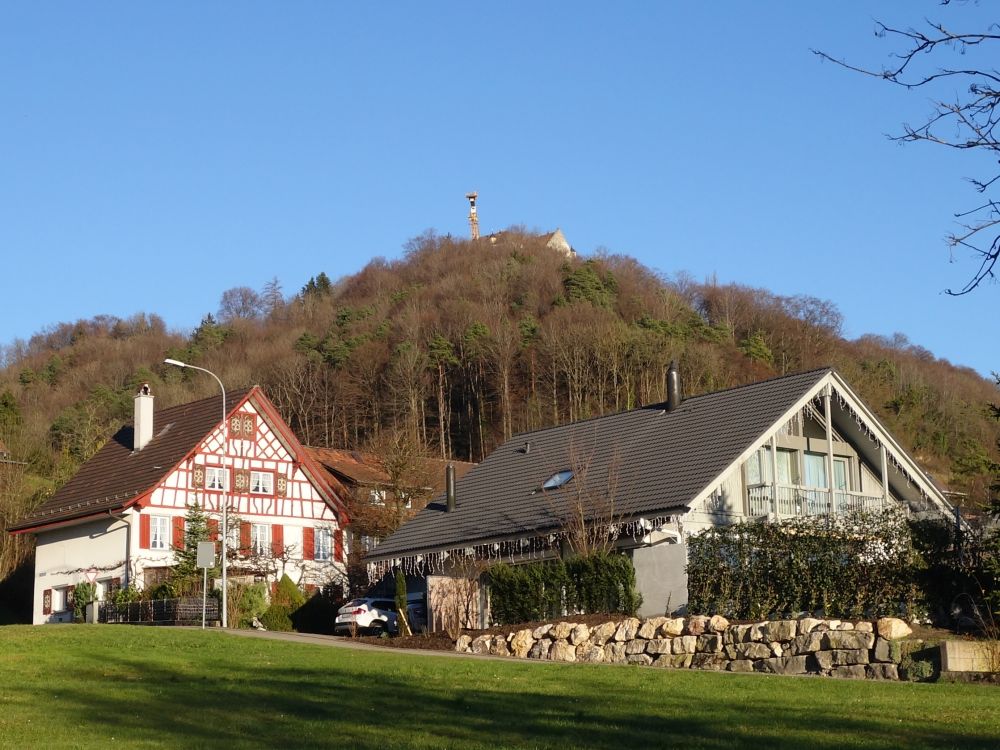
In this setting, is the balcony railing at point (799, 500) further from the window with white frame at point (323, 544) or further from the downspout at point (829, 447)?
the window with white frame at point (323, 544)

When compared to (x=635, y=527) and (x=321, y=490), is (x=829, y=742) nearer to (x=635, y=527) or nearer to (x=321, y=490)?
(x=635, y=527)

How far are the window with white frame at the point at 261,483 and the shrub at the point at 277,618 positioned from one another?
37.7 feet

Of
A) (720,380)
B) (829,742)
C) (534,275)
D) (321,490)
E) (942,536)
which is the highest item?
(534,275)

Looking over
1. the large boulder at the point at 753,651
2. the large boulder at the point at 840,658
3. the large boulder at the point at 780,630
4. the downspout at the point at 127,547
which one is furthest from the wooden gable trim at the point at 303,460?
the large boulder at the point at 840,658

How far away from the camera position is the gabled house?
48.5 meters

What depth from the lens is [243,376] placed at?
8544 centimetres

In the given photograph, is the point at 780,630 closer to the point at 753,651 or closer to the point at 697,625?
the point at 753,651

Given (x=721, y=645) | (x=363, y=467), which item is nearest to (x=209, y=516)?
(x=363, y=467)

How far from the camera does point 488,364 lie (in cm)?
8088

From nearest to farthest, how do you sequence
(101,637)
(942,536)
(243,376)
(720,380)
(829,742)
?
1. (829,742)
2. (942,536)
3. (101,637)
4. (720,380)
5. (243,376)

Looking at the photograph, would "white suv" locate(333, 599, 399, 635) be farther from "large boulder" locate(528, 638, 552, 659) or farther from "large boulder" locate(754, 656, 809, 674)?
"large boulder" locate(754, 656, 809, 674)

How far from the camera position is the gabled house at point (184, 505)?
48.5 m

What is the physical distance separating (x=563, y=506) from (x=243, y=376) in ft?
184

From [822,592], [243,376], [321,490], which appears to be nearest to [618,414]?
[822,592]
